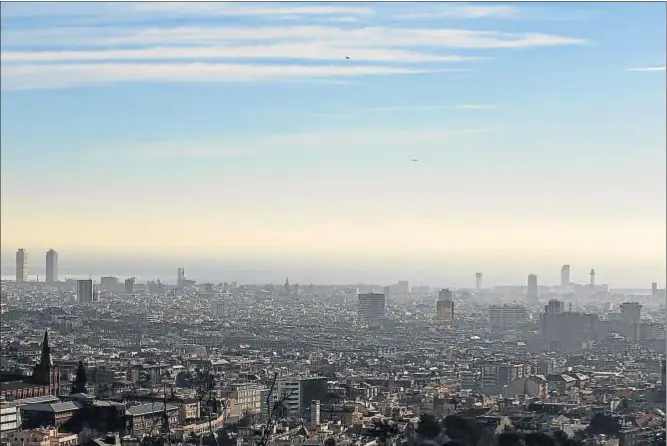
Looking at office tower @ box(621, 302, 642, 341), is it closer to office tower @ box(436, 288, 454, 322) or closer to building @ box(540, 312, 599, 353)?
building @ box(540, 312, 599, 353)

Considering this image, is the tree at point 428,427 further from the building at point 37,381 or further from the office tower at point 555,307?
the building at point 37,381

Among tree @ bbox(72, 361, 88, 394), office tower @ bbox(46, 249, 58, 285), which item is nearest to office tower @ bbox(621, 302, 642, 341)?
office tower @ bbox(46, 249, 58, 285)

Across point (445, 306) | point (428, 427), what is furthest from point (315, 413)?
point (445, 306)

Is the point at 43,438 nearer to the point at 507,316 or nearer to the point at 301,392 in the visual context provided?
the point at 301,392

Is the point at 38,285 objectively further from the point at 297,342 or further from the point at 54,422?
the point at 297,342

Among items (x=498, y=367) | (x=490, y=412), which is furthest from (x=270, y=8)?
(x=498, y=367)
